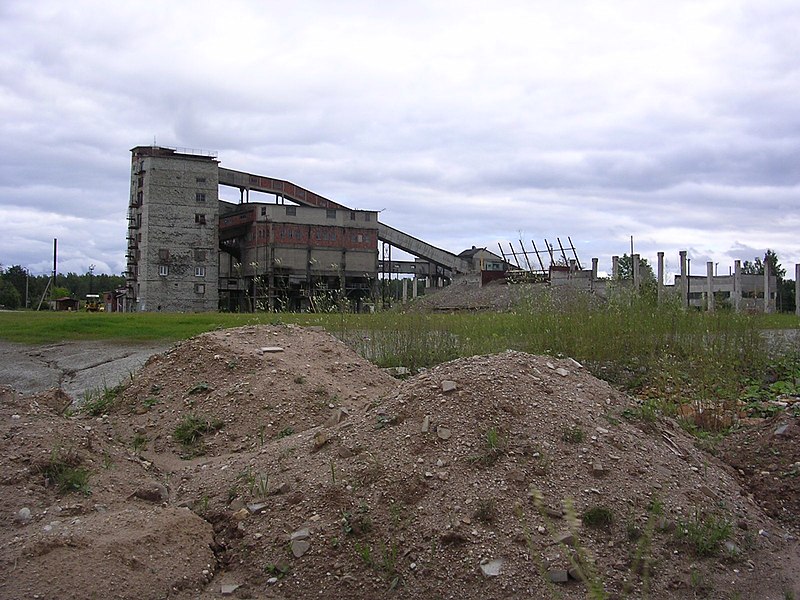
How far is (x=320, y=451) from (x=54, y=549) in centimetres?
189

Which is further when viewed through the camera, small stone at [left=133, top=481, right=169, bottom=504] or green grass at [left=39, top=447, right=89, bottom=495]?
small stone at [left=133, top=481, right=169, bottom=504]

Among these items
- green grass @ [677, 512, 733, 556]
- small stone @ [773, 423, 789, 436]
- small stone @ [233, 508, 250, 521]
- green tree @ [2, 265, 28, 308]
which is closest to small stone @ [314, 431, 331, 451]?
small stone @ [233, 508, 250, 521]

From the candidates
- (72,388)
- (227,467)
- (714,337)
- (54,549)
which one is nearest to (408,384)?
(227,467)

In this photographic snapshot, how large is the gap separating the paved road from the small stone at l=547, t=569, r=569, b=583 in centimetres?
732

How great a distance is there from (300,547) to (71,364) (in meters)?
11.0

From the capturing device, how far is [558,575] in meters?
3.81

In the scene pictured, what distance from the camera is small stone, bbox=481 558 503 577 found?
12.7 feet

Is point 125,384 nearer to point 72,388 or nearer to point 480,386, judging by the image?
point 72,388

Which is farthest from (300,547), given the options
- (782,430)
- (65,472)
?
(782,430)

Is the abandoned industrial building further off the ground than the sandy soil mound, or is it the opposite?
the abandoned industrial building

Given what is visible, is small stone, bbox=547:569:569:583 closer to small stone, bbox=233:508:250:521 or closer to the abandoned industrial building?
small stone, bbox=233:508:250:521

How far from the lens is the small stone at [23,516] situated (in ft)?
13.9

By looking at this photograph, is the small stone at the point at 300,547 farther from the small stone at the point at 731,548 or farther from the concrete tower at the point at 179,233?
the concrete tower at the point at 179,233

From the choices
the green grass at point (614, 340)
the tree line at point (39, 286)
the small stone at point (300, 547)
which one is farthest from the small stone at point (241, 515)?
the tree line at point (39, 286)
